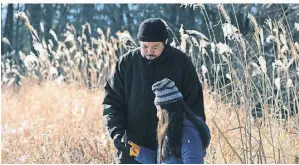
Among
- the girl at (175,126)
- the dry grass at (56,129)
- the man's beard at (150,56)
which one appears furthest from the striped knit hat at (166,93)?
the dry grass at (56,129)

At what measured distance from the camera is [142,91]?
8.40ft

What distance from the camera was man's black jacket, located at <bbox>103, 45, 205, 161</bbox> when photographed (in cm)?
252

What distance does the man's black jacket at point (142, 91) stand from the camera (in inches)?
99.0

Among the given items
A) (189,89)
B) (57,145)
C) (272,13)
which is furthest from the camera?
(272,13)

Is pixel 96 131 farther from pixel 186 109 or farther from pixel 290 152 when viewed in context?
pixel 186 109

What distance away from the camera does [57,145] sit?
3836mm

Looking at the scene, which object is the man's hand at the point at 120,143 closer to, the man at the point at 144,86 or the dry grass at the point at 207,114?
the man at the point at 144,86

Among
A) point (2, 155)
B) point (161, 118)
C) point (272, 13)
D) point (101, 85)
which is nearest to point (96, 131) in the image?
point (2, 155)

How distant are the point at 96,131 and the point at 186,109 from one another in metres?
2.08

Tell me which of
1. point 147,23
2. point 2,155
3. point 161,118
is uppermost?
point 147,23

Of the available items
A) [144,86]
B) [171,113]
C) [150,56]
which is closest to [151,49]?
[150,56]

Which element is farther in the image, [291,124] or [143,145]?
[291,124]

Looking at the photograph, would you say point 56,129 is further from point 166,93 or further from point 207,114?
point 166,93

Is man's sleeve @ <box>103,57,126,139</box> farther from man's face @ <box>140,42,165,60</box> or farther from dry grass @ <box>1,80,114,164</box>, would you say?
dry grass @ <box>1,80,114,164</box>
